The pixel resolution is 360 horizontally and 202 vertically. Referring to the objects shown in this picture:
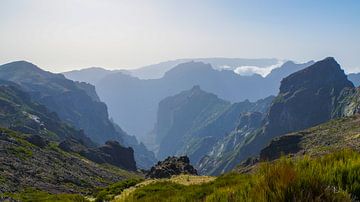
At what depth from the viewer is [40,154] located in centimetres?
9181

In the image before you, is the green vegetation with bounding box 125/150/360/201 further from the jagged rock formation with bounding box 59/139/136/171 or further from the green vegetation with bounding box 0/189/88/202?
the jagged rock formation with bounding box 59/139/136/171

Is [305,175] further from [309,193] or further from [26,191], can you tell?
[26,191]

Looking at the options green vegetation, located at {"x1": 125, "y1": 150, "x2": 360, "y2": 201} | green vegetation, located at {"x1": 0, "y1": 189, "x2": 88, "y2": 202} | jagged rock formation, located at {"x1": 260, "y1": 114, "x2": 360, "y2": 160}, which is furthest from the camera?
jagged rock formation, located at {"x1": 260, "y1": 114, "x2": 360, "y2": 160}

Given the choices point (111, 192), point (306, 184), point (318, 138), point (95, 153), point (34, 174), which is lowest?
point (95, 153)

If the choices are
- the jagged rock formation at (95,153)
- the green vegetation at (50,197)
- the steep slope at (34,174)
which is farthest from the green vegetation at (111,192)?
the jagged rock formation at (95,153)

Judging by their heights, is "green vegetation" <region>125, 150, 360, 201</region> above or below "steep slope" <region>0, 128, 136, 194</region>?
above

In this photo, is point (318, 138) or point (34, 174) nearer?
point (34, 174)

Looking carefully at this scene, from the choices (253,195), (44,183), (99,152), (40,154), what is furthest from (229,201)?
(99,152)

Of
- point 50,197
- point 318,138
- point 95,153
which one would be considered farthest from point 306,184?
point 95,153

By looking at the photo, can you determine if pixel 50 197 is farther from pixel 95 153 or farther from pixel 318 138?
pixel 95 153

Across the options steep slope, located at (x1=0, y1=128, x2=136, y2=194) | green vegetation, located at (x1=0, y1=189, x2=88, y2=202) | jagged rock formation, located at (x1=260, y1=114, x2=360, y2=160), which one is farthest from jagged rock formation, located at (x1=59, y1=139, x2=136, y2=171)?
green vegetation, located at (x1=0, y1=189, x2=88, y2=202)

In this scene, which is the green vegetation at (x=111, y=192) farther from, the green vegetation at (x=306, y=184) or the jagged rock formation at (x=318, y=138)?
the jagged rock formation at (x=318, y=138)

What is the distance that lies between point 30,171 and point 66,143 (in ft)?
319

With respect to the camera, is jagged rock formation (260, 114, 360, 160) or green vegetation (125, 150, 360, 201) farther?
jagged rock formation (260, 114, 360, 160)
